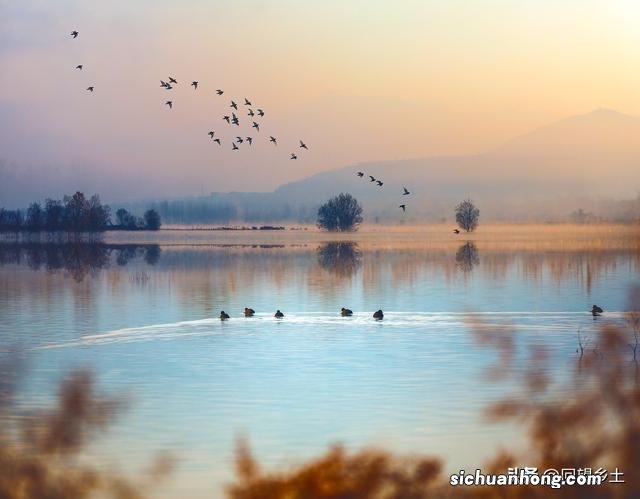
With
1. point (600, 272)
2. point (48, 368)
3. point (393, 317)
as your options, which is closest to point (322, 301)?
point (393, 317)

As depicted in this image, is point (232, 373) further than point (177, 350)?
No

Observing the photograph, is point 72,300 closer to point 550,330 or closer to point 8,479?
point 550,330

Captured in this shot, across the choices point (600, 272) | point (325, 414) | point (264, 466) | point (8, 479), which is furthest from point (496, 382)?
point (600, 272)

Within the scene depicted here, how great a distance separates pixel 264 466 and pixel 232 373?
7.52 m

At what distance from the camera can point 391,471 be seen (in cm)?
1030

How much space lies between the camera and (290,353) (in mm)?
22625

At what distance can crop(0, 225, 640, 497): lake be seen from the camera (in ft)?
46.1

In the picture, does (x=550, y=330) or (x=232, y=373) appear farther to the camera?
(x=550, y=330)

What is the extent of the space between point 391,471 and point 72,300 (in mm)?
28595

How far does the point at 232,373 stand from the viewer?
19922 millimetres

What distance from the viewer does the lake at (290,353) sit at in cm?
1406

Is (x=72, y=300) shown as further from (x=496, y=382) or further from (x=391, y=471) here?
(x=391, y=471)

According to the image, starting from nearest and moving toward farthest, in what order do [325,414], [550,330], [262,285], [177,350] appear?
[325,414], [177,350], [550,330], [262,285]

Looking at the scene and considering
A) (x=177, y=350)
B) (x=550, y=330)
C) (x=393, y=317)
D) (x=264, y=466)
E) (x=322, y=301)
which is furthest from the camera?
(x=322, y=301)
